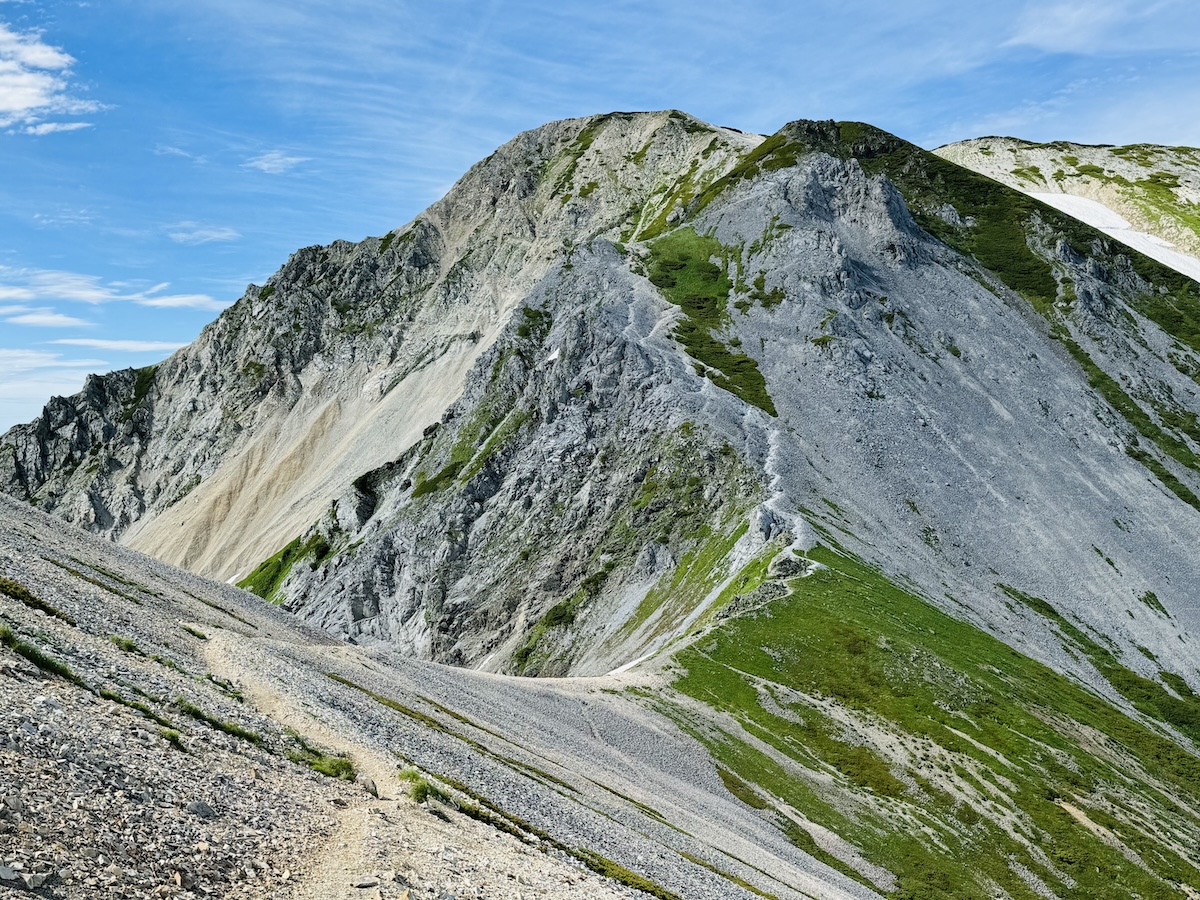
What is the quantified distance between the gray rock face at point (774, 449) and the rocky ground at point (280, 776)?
40293 millimetres

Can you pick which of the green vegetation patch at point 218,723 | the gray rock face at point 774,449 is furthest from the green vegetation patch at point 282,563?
the green vegetation patch at point 218,723

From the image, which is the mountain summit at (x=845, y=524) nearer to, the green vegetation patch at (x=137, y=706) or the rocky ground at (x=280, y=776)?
the rocky ground at (x=280, y=776)

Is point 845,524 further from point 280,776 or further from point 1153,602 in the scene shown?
point 280,776

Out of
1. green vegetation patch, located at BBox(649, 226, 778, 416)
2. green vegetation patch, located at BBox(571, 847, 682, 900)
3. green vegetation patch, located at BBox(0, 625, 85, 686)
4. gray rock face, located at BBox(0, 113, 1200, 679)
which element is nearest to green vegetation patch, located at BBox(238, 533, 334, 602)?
gray rock face, located at BBox(0, 113, 1200, 679)

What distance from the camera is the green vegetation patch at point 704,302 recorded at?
137000 mm

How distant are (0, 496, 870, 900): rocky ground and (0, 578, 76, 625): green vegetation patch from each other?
0.35 ft

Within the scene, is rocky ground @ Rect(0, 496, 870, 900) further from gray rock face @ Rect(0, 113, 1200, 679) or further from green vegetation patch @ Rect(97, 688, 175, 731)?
gray rock face @ Rect(0, 113, 1200, 679)

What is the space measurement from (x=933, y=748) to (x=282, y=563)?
409 feet

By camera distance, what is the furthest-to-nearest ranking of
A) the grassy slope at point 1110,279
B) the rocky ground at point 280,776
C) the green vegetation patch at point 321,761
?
the grassy slope at point 1110,279, the green vegetation patch at point 321,761, the rocky ground at point 280,776

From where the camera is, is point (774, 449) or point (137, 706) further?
point (774, 449)

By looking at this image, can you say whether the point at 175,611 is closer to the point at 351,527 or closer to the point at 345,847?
the point at 345,847

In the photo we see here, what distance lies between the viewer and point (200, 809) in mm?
21141

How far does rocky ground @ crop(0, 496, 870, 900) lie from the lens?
1898 centimetres

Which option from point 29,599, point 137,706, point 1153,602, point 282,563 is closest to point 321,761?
point 137,706
